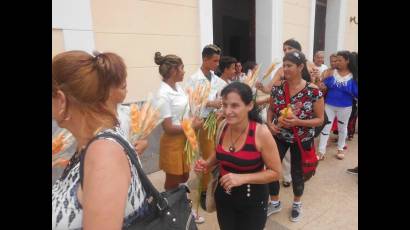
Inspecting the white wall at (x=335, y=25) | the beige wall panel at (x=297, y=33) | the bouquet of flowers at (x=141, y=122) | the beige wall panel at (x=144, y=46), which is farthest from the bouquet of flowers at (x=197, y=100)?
the white wall at (x=335, y=25)

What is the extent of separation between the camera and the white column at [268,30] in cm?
664

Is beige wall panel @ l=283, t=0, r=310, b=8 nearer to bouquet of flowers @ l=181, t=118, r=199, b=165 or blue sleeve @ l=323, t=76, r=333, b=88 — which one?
blue sleeve @ l=323, t=76, r=333, b=88

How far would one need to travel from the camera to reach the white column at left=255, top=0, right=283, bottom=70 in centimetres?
664

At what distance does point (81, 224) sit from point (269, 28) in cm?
645

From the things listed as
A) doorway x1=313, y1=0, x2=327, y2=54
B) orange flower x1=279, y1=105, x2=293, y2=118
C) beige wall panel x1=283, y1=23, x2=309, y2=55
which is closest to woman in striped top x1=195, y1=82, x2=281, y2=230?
orange flower x1=279, y1=105, x2=293, y2=118

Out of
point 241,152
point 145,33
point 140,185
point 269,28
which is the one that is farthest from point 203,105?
point 269,28

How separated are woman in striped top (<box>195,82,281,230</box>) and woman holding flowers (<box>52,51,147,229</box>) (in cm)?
104

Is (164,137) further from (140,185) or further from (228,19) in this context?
(228,19)

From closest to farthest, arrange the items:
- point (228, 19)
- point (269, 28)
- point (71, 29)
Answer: point (71, 29), point (269, 28), point (228, 19)

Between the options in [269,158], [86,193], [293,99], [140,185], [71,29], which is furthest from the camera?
[71,29]

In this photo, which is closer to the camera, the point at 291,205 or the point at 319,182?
the point at 291,205

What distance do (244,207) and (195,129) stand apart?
0.91 m

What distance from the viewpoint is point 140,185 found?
1.12 metres

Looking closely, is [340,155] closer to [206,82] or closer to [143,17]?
[206,82]
